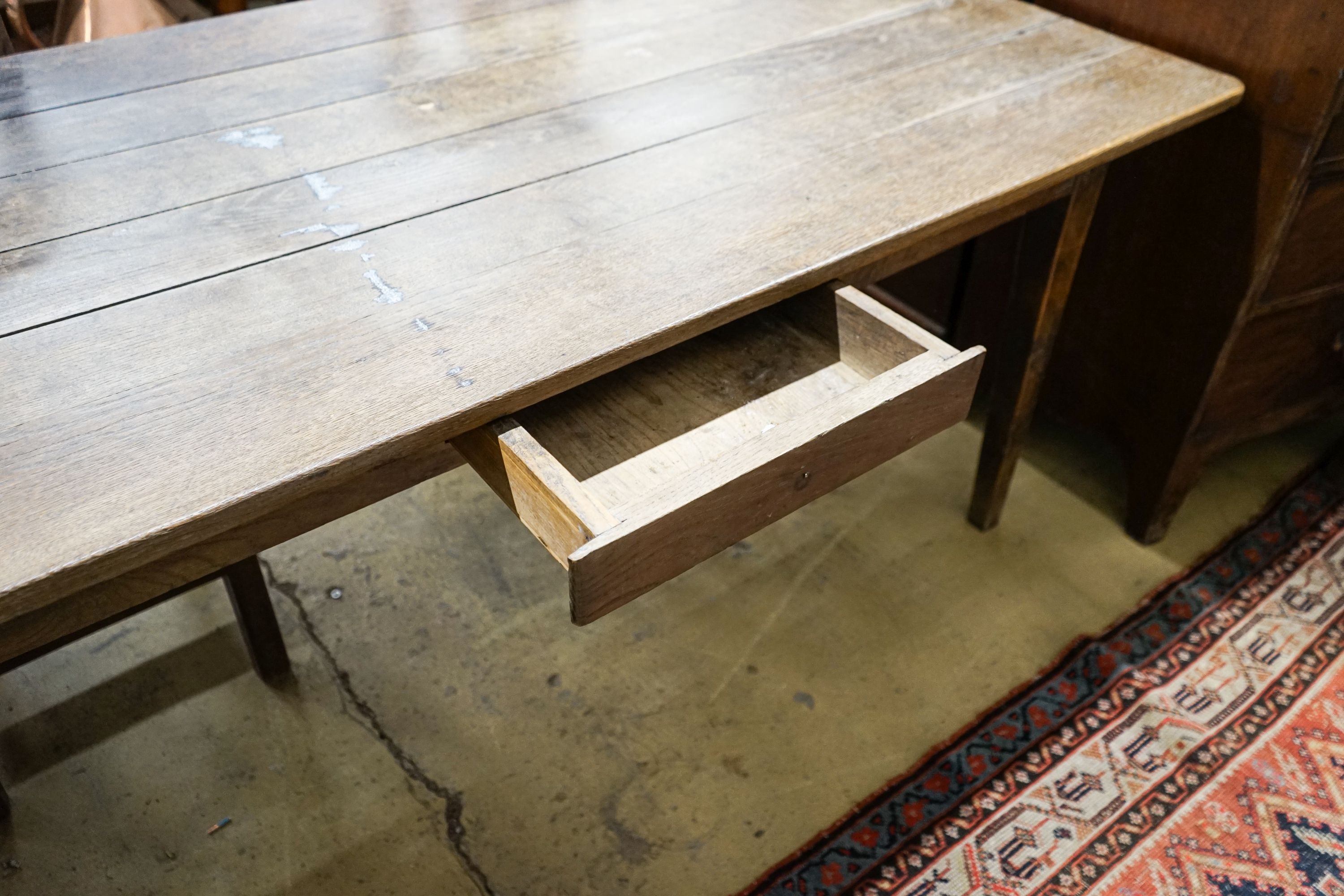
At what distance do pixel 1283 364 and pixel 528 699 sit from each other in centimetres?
130

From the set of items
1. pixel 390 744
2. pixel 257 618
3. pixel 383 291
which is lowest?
pixel 390 744

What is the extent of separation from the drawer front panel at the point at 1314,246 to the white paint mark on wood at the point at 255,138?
1.33 m

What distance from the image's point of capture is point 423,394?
84 centimetres

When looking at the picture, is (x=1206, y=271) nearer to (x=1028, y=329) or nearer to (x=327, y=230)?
(x=1028, y=329)

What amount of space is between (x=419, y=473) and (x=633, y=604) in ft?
2.71

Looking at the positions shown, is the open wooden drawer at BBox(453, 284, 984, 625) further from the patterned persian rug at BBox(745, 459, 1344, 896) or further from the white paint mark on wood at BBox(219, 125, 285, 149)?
the patterned persian rug at BBox(745, 459, 1344, 896)

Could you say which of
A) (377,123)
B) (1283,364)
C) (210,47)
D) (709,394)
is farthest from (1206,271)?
(210,47)

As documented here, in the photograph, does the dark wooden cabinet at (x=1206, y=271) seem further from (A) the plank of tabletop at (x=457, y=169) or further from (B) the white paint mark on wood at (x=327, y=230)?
(B) the white paint mark on wood at (x=327, y=230)

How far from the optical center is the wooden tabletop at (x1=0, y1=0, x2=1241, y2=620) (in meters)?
0.80

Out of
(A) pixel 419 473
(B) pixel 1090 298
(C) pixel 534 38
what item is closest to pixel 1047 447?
(B) pixel 1090 298

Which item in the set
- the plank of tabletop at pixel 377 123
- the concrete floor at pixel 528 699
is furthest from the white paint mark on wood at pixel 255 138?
the concrete floor at pixel 528 699

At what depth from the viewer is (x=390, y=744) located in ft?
4.84

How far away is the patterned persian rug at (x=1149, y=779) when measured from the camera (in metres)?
1.33

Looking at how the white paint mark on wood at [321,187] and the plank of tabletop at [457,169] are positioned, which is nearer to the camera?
the plank of tabletop at [457,169]
